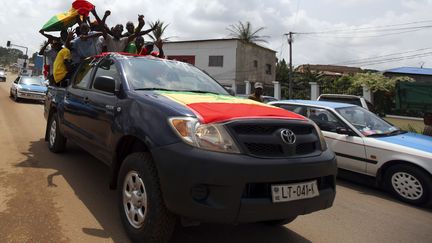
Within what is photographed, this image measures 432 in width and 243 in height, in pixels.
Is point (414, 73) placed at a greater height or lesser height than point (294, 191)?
greater

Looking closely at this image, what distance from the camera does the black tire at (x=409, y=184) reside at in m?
5.46

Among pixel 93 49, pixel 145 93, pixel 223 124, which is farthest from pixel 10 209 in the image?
pixel 93 49

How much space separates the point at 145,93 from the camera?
3.69 metres

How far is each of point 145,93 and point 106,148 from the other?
80cm

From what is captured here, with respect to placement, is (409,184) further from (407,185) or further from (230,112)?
(230,112)

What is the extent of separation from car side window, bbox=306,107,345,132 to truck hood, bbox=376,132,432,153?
83 cm

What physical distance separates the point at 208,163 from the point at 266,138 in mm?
514

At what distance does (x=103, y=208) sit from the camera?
4.10 meters

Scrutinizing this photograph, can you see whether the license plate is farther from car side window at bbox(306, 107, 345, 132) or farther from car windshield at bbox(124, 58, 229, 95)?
car side window at bbox(306, 107, 345, 132)

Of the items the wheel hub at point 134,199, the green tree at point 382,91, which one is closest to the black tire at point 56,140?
the wheel hub at point 134,199

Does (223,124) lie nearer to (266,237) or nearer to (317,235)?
(266,237)

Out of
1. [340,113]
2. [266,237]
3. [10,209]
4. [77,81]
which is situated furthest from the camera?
[340,113]

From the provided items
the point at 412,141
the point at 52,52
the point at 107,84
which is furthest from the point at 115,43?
the point at 412,141

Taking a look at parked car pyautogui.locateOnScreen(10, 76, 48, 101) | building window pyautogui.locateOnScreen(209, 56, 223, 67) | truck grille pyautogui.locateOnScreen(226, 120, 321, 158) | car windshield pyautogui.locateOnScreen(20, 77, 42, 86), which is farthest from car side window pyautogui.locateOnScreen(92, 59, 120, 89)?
building window pyautogui.locateOnScreen(209, 56, 223, 67)
